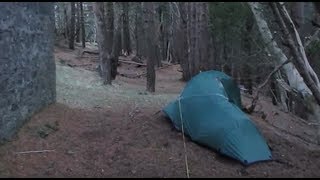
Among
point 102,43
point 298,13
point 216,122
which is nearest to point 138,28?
point 102,43

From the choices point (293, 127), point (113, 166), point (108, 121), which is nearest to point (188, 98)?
point (108, 121)

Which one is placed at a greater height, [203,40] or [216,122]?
[203,40]

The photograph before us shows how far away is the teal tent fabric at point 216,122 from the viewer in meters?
10.6

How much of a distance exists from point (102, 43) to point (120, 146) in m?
5.16

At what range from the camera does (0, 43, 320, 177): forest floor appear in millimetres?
9344

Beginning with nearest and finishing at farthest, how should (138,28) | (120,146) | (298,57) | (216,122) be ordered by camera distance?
(298,57) → (120,146) → (216,122) → (138,28)

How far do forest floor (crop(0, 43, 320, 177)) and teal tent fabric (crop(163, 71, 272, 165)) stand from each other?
0.70ft

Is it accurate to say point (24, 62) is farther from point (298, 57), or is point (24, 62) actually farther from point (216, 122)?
point (298, 57)

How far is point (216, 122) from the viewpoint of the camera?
1093 cm

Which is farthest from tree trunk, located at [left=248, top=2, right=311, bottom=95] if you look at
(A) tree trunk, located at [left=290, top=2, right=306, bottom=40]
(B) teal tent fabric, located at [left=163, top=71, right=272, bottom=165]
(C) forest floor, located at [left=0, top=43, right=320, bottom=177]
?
(C) forest floor, located at [left=0, top=43, right=320, bottom=177]

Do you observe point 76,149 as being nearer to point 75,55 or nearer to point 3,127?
point 3,127

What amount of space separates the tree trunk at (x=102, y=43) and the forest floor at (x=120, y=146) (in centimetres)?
140

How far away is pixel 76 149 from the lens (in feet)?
32.9

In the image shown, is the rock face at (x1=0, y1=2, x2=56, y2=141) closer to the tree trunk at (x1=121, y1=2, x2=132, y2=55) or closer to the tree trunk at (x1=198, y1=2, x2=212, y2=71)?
the tree trunk at (x1=198, y1=2, x2=212, y2=71)
